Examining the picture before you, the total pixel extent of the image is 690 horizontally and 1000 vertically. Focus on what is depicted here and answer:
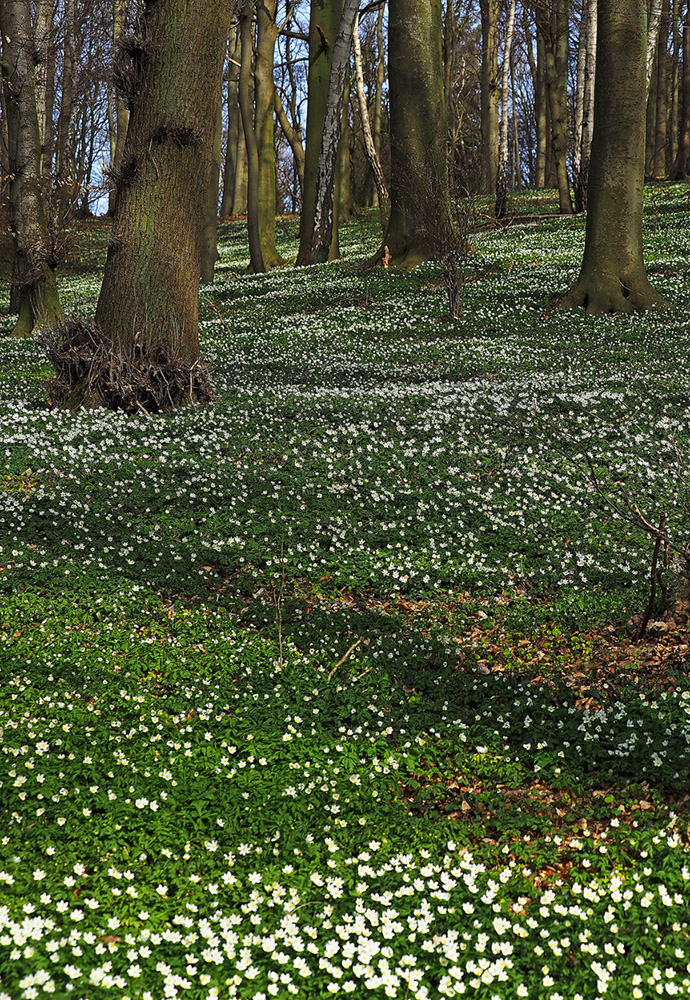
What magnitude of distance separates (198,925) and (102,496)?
5.41 m

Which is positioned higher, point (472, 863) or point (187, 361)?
point (187, 361)

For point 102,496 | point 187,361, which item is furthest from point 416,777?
point 187,361

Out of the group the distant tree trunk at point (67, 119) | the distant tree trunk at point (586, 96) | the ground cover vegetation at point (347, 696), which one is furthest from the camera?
the distant tree trunk at point (586, 96)

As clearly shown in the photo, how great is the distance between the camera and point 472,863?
4.00 meters

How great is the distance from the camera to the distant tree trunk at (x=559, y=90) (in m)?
29.9

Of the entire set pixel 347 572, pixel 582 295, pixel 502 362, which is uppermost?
pixel 582 295

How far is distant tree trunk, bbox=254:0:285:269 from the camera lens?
88.2 ft

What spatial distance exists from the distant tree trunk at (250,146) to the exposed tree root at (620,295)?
14.8 meters

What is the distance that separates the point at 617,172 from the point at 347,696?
13267 millimetres

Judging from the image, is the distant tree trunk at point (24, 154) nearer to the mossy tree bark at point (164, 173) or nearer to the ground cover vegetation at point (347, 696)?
the ground cover vegetation at point (347, 696)

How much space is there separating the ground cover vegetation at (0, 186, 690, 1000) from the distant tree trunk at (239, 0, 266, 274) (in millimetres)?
16716

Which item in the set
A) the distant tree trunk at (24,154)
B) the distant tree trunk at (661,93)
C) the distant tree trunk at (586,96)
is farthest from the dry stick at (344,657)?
the distant tree trunk at (661,93)

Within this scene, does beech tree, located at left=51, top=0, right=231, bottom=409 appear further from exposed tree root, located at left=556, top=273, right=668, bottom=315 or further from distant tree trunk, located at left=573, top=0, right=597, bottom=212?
distant tree trunk, located at left=573, top=0, right=597, bottom=212

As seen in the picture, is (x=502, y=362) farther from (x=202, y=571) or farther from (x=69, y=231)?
(x=69, y=231)
